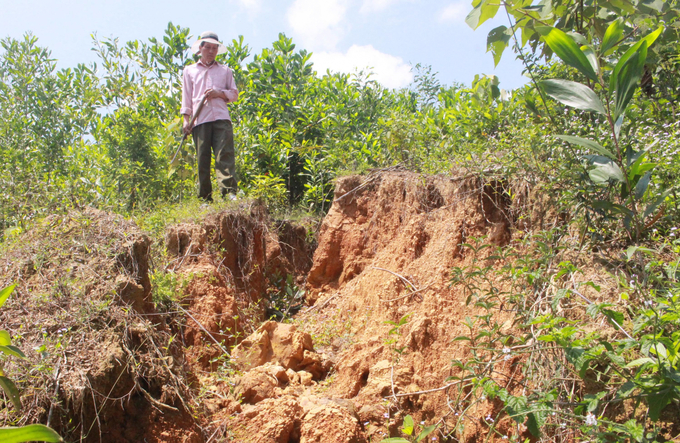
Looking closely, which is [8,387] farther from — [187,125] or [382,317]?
[187,125]

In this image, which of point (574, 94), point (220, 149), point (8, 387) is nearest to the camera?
point (8, 387)

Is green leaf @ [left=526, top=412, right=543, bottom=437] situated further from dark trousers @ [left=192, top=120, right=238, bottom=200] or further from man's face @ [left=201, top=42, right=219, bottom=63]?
man's face @ [left=201, top=42, right=219, bottom=63]

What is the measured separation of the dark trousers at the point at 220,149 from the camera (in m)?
6.10

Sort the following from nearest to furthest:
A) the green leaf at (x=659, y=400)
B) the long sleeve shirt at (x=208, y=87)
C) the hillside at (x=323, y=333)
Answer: the green leaf at (x=659, y=400) < the hillside at (x=323, y=333) < the long sleeve shirt at (x=208, y=87)

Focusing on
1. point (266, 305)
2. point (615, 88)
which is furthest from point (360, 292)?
point (615, 88)

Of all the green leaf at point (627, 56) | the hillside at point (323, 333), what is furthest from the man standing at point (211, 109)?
the green leaf at point (627, 56)

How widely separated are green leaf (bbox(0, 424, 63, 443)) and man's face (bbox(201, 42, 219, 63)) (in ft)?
18.5

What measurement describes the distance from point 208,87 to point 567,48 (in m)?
4.79

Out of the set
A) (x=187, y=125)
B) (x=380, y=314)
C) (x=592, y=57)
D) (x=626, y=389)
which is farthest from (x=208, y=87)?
(x=626, y=389)

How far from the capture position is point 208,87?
6.06m

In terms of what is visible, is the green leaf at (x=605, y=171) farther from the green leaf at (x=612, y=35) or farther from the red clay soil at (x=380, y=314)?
the red clay soil at (x=380, y=314)

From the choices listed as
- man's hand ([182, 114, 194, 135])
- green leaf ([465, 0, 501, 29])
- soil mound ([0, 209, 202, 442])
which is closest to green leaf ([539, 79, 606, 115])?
green leaf ([465, 0, 501, 29])

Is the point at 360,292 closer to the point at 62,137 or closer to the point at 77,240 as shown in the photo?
the point at 77,240

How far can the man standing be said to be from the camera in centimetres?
606
